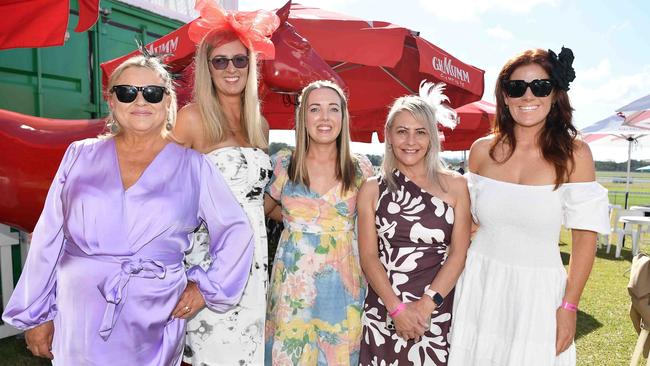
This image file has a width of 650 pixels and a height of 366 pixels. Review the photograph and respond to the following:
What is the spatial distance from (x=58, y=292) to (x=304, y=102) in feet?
4.77

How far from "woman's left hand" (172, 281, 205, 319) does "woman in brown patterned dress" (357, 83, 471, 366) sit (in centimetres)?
85

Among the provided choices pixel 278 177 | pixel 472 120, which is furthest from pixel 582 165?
pixel 472 120

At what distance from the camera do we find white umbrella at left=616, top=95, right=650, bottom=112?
675cm

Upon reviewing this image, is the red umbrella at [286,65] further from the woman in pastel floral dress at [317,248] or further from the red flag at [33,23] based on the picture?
the red flag at [33,23]

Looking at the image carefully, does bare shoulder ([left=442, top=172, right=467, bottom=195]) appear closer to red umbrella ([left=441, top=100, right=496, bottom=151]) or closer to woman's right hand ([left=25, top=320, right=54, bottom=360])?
woman's right hand ([left=25, top=320, right=54, bottom=360])

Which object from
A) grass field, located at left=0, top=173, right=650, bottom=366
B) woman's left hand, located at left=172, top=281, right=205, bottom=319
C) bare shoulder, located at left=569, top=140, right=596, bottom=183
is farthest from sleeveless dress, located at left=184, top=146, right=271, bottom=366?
grass field, located at left=0, top=173, right=650, bottom=366

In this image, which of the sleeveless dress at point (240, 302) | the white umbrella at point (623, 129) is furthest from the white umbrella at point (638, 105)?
the sleeveless dress at point (240, 302)

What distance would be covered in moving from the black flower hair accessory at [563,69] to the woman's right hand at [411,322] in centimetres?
120

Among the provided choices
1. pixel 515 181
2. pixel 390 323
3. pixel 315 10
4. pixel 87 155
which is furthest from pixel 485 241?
pixel 315 10

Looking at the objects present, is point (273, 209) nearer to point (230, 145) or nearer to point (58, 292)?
point (230, 145)

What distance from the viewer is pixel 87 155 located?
70.5 inches

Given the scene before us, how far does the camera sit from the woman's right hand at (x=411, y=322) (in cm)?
222

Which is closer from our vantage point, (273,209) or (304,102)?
(304,102)

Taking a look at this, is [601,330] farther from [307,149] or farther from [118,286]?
[118,286]
